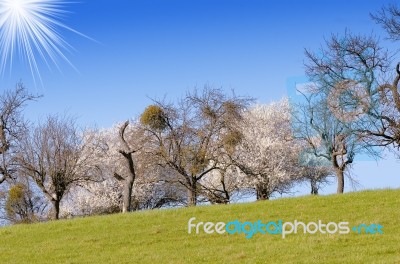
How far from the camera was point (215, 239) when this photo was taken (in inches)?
794

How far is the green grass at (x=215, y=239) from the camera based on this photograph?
16906 millimetres

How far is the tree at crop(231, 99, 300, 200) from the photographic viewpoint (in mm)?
50719

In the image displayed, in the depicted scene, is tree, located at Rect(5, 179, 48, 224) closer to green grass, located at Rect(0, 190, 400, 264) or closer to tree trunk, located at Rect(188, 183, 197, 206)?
tree trunk, located at Rect(188, 183, 197, 206)

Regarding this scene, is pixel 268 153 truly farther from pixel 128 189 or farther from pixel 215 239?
pixel 215 239

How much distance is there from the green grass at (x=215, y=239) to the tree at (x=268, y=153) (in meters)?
23.9

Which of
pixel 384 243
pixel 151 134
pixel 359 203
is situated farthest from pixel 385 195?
pixel 151 134

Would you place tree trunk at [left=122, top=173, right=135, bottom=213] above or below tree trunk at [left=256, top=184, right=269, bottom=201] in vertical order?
below

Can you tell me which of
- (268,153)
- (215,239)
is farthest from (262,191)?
(215,239)

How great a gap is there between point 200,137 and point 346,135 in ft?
35.3

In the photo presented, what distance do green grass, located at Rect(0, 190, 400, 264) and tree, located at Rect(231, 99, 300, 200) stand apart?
23.9m

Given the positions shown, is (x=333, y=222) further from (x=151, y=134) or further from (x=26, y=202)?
(x=26, y=202)

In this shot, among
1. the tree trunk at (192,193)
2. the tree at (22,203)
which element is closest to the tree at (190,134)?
the tree trunk at (192,193)

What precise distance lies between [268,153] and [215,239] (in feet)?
109

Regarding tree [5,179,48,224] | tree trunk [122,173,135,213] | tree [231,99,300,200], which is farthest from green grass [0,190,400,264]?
tree [231,99,300,200]
